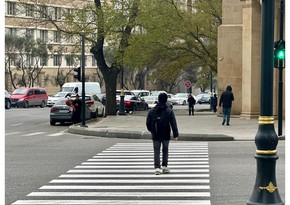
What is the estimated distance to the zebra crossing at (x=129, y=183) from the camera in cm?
970

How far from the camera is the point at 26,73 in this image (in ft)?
292

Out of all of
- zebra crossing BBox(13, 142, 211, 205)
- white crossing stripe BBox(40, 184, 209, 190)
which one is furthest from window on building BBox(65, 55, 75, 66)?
white crossing stripe BBox(40, 184, 209, 190)

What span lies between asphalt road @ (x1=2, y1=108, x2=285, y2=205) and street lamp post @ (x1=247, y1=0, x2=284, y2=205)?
1.73m

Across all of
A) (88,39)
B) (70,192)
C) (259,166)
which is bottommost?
(70,192)

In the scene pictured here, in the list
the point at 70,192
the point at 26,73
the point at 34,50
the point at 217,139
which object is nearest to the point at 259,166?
the point at 70,192

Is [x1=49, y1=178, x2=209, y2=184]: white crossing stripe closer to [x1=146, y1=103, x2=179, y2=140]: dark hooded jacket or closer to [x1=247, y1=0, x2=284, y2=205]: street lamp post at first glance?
[x1=146, y1=103, x2=179, y2=140]: dark hooded jacket

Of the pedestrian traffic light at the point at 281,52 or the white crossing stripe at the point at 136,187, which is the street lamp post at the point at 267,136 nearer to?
the white crossing stripe at the point at 136,187

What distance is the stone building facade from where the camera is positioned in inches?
1216

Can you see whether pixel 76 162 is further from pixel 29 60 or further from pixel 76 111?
pixel 29 60

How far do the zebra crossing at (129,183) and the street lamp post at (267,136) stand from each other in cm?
184

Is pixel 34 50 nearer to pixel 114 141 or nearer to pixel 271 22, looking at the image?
pixel 114 141

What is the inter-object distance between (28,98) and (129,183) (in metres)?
48.5

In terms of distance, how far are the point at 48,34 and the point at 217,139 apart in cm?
7614

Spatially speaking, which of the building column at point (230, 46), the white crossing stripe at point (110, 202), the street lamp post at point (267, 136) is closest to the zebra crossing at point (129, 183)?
the white crossing stripe at point (110, 202)
